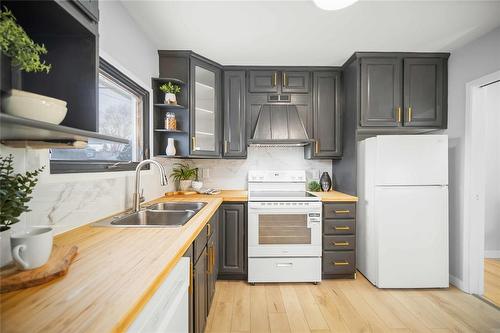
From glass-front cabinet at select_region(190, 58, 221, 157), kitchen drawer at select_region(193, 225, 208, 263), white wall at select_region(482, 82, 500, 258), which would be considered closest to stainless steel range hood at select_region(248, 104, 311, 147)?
glass-front cabinet at select_region(190, 58, 221, 157)

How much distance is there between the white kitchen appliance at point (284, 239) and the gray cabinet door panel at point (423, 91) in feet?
4.96

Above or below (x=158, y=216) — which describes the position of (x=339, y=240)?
below

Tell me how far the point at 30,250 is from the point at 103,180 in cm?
92

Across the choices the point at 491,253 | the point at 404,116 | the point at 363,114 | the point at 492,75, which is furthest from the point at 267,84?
the point at 491,253

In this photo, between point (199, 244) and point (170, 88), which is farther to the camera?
point (170, 88)

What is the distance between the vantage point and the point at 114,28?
1.74m

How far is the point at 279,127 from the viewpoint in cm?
292

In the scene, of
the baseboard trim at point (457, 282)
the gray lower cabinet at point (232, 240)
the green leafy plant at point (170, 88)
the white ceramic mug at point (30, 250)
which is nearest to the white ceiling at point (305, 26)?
the green leafy plant at point (170, 88)

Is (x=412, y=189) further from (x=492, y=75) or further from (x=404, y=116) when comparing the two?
(x=492, y=75)

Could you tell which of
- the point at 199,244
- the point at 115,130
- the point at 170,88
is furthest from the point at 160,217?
the point at 170,88

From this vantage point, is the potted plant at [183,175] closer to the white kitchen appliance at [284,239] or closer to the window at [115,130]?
the window at [115,130]

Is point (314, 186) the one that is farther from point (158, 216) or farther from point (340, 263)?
point (158, 216)

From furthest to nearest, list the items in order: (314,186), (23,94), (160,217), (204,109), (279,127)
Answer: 1. (314,186)
2. (279,127)
3. (204,109)
4. (160,217)
5. (23,94)

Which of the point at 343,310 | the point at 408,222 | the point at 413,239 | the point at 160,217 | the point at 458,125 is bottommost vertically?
the point at 343,310
